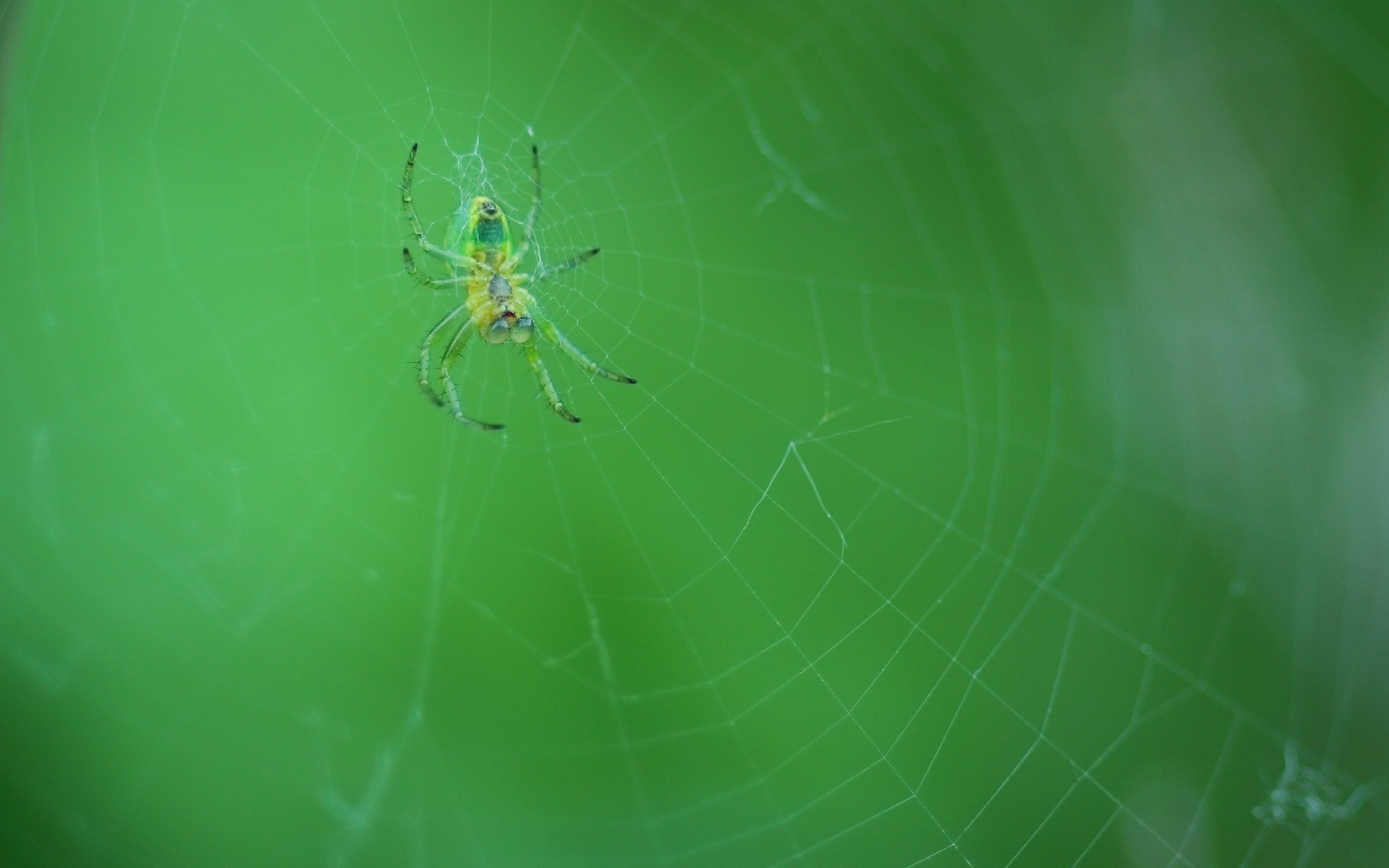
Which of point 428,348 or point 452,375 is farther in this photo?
point 452,375

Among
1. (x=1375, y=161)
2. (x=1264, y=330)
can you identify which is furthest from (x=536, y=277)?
(x=1375, y=161)

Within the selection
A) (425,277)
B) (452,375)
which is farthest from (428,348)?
(425,277)

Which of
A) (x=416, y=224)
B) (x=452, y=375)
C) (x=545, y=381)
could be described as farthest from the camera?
(x=452, y=375)

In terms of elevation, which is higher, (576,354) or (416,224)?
(416,224)

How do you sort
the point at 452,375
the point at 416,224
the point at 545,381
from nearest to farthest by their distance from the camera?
the point at 416,224, the point at 545,381, the point at 452,375

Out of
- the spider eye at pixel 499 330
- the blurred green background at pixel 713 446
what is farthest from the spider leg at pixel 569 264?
the spider eye at pixel 499 330

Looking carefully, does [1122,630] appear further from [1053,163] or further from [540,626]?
[540,626]

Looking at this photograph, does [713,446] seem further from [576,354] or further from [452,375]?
[452,375]
